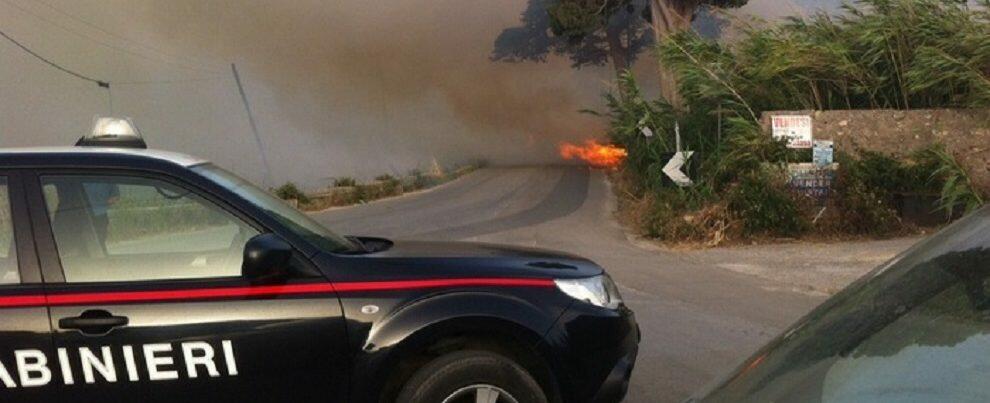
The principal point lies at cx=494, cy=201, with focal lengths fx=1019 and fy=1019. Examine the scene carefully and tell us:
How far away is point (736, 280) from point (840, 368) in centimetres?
966

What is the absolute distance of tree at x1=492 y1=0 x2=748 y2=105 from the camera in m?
29.8

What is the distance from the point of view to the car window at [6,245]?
4184 millimetres

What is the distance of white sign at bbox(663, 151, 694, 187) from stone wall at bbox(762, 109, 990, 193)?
58.9 inches

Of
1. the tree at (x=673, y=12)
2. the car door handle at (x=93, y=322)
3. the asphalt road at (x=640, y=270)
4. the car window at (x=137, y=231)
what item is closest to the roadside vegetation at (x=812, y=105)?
the asphalt road at (x=640, y=270)

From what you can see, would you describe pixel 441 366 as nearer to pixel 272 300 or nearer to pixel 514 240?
pixel 272 300

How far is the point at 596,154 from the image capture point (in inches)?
1529

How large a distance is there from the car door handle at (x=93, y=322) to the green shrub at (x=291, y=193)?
21561 millimetres

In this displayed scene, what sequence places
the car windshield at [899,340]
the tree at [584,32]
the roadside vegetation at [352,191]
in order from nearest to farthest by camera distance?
the car windshield at [899,340] < the roadside vegetation at [352,191] < the tree at [584,32]

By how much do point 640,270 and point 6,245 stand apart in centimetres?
909

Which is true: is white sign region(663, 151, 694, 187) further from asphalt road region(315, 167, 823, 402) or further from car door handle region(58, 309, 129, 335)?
car door handle region(58, 309, 129, 335)

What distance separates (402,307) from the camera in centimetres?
432

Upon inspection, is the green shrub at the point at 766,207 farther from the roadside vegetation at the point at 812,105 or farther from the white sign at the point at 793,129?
the white sign at the point at 793,129

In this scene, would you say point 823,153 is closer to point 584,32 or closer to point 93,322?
point 93,322

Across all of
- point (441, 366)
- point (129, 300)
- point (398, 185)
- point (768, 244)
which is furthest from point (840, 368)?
point (398, 185)
